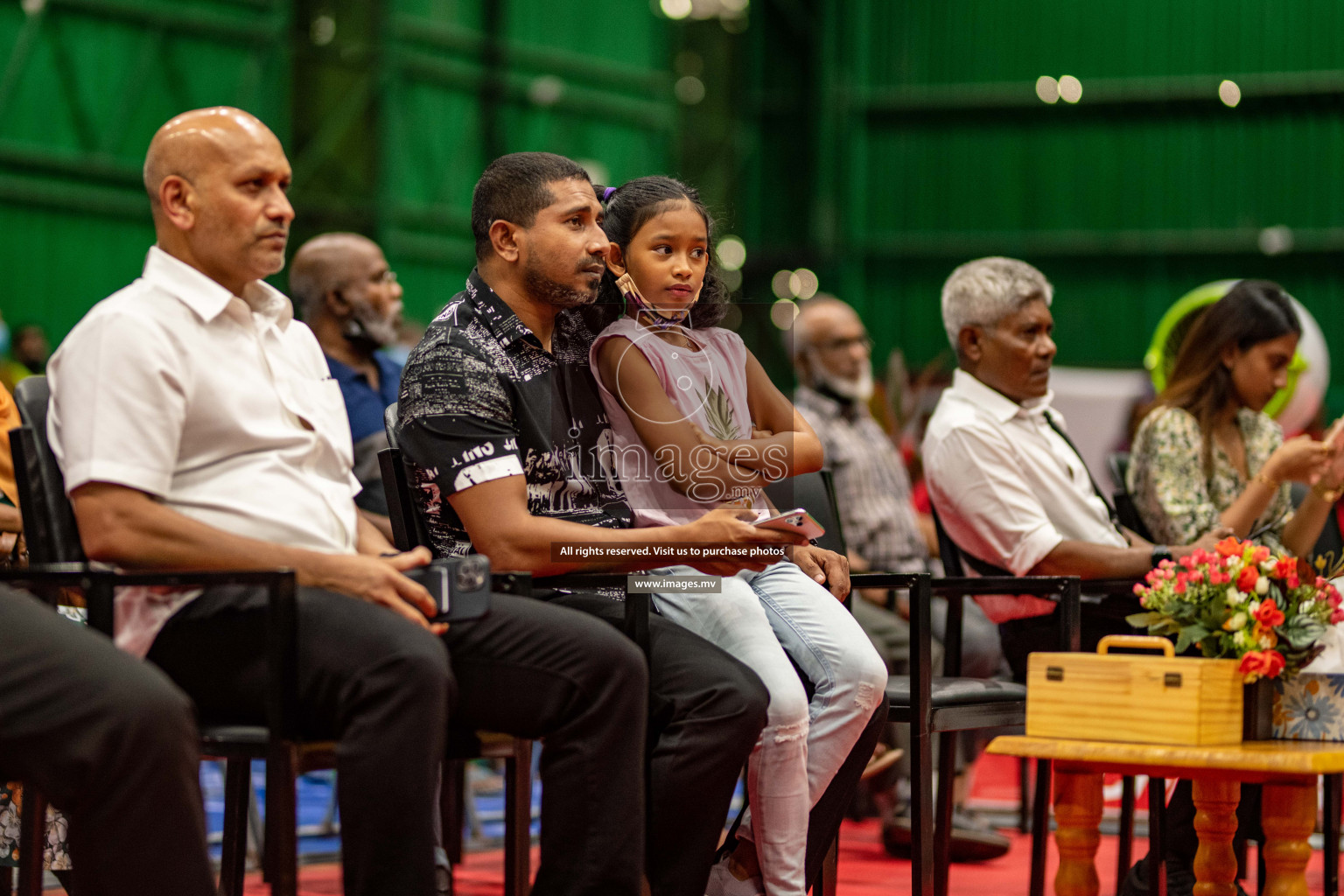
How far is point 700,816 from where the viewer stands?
2268mm

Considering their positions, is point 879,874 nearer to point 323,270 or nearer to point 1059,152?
point 323,270

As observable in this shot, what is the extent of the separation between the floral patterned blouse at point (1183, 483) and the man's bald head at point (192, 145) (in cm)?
220

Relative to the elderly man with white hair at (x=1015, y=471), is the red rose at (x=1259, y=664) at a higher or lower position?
lower

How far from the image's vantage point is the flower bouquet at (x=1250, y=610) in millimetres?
2508

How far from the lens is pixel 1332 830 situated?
2.92 m

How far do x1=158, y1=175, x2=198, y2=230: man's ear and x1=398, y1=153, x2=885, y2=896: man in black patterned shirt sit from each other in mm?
419

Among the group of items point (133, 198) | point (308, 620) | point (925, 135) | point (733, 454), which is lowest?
point (308, 620)

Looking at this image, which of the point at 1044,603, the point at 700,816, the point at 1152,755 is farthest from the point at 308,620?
the point at 1044,603

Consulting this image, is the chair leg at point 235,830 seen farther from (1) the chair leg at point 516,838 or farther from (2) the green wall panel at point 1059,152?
(2) the green wall panel at point 1059,152

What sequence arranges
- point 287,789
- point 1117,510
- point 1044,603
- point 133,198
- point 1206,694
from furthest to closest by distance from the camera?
point 133,198 < point 1117,510 < point 1044,603 < point 1206,694 < point 287,789

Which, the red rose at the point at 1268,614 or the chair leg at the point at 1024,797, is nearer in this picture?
the red rose at the point at 1268,614

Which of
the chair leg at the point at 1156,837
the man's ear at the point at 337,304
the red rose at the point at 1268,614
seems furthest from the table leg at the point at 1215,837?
the man's ear at the point at 337,304

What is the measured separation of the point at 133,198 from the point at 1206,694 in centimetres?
967

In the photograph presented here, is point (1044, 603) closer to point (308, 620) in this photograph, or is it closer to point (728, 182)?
point (308, 620)
